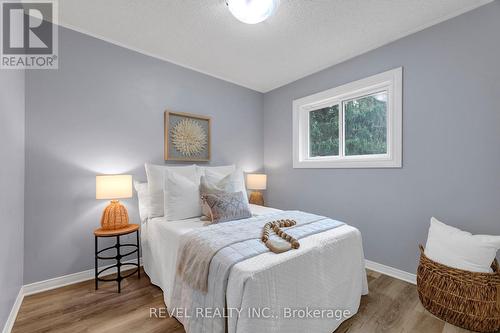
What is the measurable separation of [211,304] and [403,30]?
2.91m

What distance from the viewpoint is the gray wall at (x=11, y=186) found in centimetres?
137

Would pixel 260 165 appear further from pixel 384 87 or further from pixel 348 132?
pixel 384 87

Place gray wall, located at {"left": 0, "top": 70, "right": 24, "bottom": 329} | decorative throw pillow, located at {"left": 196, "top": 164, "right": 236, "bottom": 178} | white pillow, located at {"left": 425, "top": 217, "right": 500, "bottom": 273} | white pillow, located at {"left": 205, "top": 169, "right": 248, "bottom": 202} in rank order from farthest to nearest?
decorative throw pillow, located at {"left": 196, "top": 164, "right": 236, "bottom": 178}, white pillow, located at {"left": 205, "top": 169, "right": 248, "bottom": 202}, white pillow, located at {"left": 425, "top": 217, "right": 500, "bottom": 273}, gray wall, located at {"left": 0, "top": 70, "right": 24, "bottom": 329}

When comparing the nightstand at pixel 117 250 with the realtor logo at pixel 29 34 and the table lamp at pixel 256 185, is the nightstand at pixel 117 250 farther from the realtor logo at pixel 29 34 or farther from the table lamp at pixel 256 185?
the table lamp at pixel 256 185

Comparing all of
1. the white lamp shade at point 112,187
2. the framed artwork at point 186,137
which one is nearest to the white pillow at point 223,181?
the framed artwork at point 186,137

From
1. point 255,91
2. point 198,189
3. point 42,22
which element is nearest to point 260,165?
point 255,91

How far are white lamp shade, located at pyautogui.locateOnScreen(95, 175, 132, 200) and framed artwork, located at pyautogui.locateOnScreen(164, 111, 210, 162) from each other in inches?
27.9

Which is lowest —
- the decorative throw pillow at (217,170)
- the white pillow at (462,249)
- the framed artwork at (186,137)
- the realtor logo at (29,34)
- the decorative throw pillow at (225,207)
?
the white pillow at (462,249)

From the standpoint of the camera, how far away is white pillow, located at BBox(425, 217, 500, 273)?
1.47m

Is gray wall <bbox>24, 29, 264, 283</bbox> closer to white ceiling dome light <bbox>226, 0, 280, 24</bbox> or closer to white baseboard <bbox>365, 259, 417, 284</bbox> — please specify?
white ceiling dome light <bbox>226, 0, 280, 24</bbox>

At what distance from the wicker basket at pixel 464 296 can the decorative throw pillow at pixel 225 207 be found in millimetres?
1573

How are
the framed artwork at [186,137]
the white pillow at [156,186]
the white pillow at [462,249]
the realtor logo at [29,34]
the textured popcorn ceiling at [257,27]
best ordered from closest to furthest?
1. the white pillow at [462,249]
2. the realtor logo at [29,34]
3. the textured popcorn ceiling at [257,27]
4. the white pillow at [156,186]
5. the framed artwork at [186,137]

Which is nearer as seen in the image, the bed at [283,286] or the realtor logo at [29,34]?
the bed at [283,286]

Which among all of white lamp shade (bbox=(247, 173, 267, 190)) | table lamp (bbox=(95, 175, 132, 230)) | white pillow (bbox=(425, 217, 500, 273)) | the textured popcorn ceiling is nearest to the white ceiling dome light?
Answer: the textured popcorn ceiling
